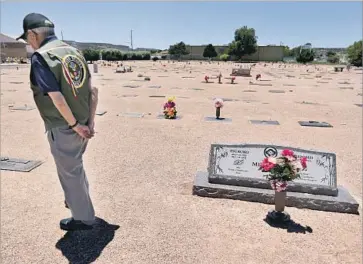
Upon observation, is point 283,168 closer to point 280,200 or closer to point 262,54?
point 280,200

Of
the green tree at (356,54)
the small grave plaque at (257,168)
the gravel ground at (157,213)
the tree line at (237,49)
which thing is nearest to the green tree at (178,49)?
the tree line at (237,49)

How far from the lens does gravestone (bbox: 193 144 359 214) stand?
4.58 meters

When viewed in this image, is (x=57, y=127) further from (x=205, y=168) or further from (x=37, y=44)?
(x=205, y=168)

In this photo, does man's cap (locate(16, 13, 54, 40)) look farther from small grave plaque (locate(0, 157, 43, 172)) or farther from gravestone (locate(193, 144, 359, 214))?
small grave plaque (locate(0, 157, 43, 172))

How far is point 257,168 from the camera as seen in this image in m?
4.79

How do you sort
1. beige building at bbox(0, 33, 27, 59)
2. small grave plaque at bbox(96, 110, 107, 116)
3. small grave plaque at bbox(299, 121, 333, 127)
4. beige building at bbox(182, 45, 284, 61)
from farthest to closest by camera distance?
1. beige building at bbox(182, 45, 284, 61)
2. beige building at bbox(0, 33, 27, 59)
3. small grave plaque at bbox(96, 110, 107, 116)
4. small grave plaque at bbox(299, 121, 333, 127)

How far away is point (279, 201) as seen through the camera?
4.19 metres

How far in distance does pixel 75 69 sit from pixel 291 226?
318 centimetres

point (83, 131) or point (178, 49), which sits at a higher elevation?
point (178, 49)

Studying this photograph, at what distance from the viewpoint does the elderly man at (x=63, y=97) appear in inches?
117

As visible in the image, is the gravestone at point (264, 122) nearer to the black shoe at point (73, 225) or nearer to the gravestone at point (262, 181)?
the gravestone at point (262, 181)

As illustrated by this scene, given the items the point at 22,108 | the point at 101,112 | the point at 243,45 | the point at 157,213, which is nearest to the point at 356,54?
the point at 243,45

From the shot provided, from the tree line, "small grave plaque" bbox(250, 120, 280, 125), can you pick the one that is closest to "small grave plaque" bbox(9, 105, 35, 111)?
"small grave plaque" bbox(250, 120, 280, 125)

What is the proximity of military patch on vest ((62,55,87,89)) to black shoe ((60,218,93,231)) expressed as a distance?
162 cm
